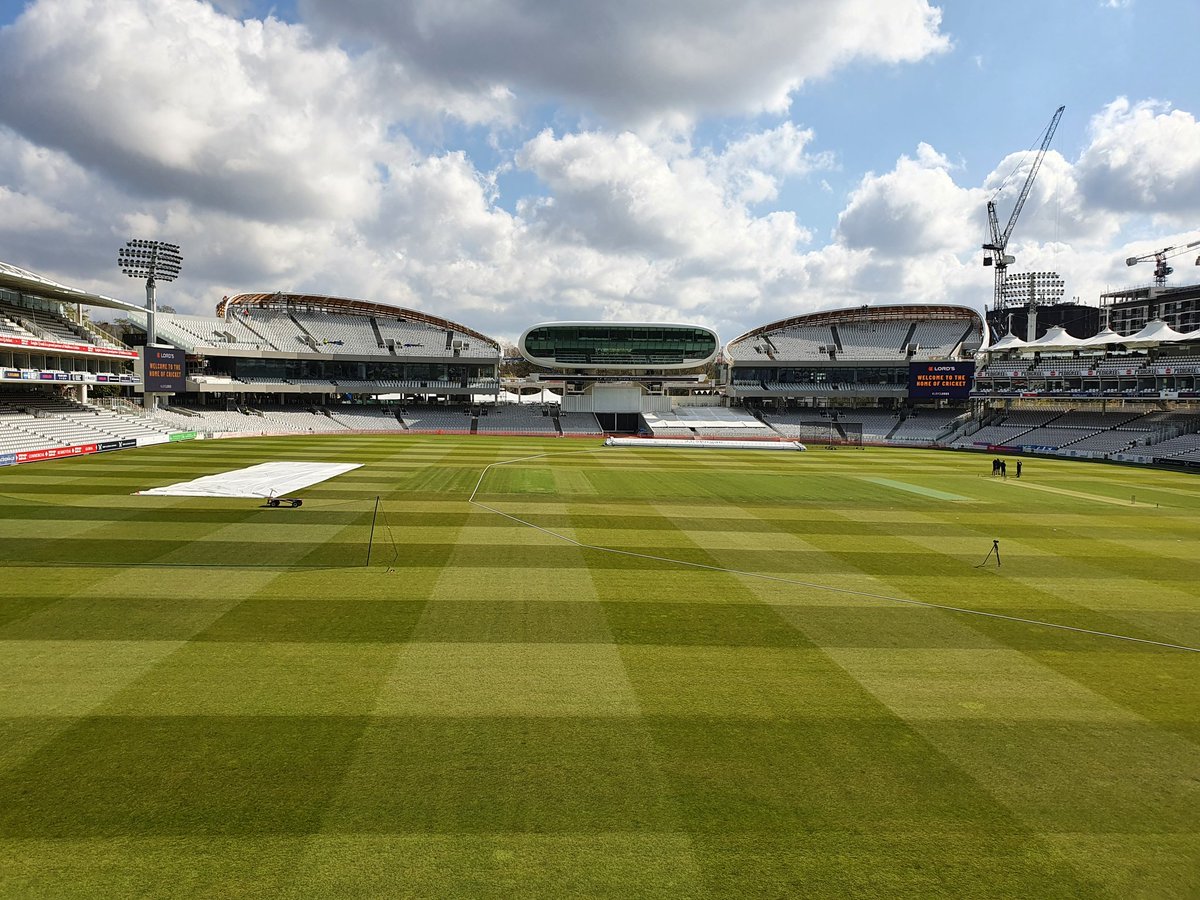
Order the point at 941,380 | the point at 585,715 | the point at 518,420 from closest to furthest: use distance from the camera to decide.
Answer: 1. the point at 585,715
2. the point at 941,380
3. the point at 518,420

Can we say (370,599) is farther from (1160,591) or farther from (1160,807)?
(1160,591)

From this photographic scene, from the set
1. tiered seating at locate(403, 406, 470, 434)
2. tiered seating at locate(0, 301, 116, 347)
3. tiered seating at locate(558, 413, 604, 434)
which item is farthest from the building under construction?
tiered seating at locate(0, 301, 116, 347)

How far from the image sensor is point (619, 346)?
75.4 metres

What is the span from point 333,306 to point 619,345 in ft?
128

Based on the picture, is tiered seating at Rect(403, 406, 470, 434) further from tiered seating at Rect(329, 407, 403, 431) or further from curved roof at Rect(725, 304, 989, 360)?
curved roof at Rect(725, 304, 989, 360)

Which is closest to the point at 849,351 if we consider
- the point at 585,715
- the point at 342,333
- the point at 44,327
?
the point at 342,333

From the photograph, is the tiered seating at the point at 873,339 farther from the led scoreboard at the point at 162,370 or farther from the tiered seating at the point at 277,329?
the led scoreboard at the point at 162,370

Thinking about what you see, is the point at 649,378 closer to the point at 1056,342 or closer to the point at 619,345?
the point at 619,345

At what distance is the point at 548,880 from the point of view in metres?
5.59

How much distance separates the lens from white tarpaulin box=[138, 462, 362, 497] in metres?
24.4

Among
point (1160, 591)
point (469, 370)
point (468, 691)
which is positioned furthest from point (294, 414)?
point (1160, 591)

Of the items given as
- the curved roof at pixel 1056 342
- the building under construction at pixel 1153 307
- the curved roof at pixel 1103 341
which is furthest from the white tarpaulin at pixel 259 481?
the building under construction at pixel 1153 307

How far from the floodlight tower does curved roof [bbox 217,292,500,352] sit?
17.7m

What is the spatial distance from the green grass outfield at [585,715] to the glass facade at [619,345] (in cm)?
5796
